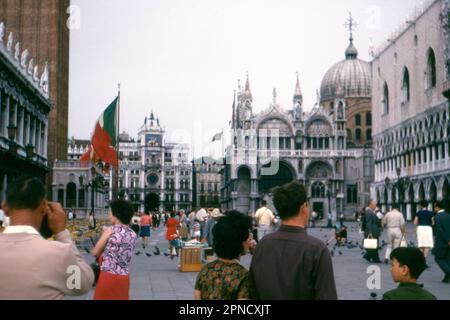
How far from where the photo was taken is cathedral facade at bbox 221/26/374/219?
249 ft

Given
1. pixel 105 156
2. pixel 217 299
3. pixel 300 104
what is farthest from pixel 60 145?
pixel 217 299

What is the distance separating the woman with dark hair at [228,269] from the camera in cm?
454

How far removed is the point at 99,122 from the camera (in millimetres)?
25625

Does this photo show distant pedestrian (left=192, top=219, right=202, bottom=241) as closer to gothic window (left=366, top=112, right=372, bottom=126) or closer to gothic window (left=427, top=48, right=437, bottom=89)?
gothic window (left=427, top=48, right=437, bottom=89)

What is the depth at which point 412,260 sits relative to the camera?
4.62m

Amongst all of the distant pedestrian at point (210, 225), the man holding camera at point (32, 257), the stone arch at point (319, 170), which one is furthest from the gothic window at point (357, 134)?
the man holding camera at point (32, 257)

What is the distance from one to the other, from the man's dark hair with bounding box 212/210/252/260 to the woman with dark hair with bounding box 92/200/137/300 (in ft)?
8.57

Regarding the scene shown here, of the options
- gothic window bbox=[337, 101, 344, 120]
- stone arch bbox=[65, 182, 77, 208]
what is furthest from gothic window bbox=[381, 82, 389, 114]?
stone arch bbox=[65, 182, 77, 208]

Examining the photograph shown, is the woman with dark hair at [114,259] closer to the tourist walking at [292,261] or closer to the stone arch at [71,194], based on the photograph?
the tourist walking at [292,261]

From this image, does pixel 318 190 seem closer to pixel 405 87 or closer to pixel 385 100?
pixel 385 100

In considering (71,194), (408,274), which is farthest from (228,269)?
(71,194)

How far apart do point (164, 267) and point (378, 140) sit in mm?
51132

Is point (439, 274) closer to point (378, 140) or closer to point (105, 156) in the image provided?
point (105, 156)

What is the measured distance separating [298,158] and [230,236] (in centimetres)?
7254
